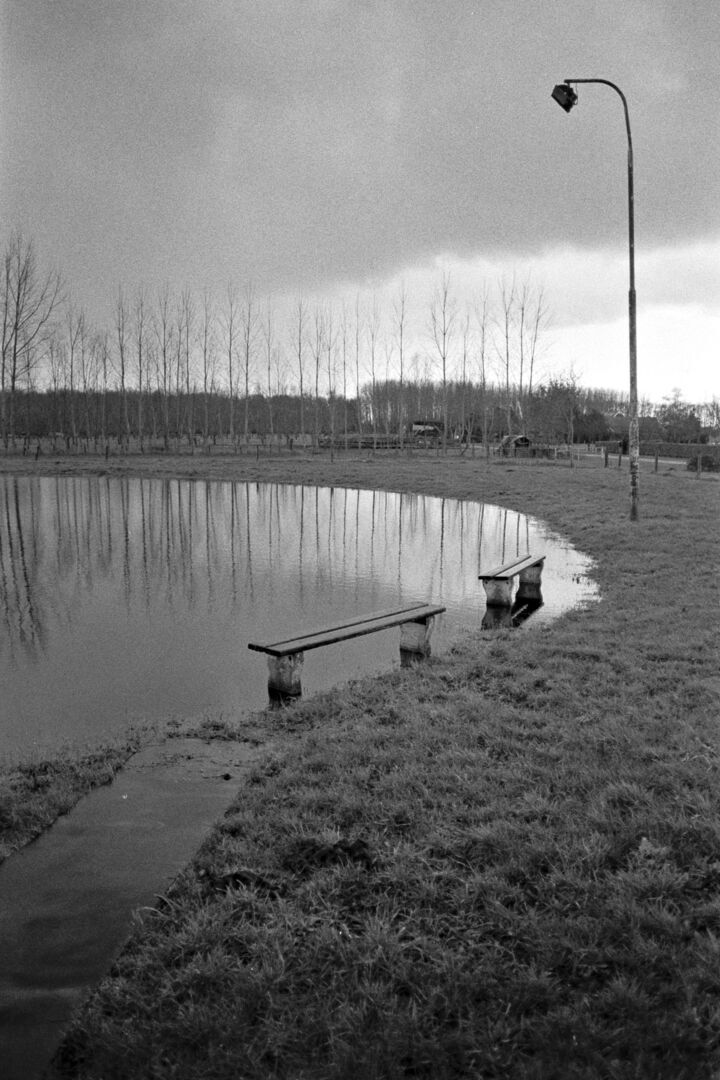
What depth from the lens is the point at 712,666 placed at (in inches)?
258

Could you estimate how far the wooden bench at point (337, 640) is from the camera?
250 inches

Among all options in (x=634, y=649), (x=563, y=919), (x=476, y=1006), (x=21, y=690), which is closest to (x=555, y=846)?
(x=563, y=919)

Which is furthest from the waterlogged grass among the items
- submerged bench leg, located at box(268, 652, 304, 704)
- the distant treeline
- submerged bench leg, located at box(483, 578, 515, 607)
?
the distant treeline

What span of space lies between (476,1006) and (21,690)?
5308 mm

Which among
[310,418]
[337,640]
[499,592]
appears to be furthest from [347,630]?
[310,418]

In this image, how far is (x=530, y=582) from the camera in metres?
11.1

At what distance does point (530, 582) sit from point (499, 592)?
5.05 feet

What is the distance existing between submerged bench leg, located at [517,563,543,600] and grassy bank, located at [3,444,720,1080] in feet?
15.2

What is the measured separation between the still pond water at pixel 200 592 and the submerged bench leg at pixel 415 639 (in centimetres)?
29

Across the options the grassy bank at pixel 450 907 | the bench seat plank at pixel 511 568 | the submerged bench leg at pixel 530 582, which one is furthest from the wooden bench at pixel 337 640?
the submerged bench leg at pixel 530 582

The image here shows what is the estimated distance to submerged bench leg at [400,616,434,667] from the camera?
7.36m

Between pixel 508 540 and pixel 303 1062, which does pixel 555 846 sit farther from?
pixel 508 540

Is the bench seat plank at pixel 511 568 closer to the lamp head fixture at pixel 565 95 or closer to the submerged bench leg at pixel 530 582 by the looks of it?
the submerged bench leg at pixel 530 582

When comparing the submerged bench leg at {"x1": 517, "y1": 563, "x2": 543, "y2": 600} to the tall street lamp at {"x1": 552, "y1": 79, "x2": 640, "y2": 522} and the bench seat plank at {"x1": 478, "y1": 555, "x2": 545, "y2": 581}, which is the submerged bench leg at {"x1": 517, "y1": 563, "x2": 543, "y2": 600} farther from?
A: the tall street lamp at {"x1": 552, "y1": 79, "x2": 640, "y2": 522}
